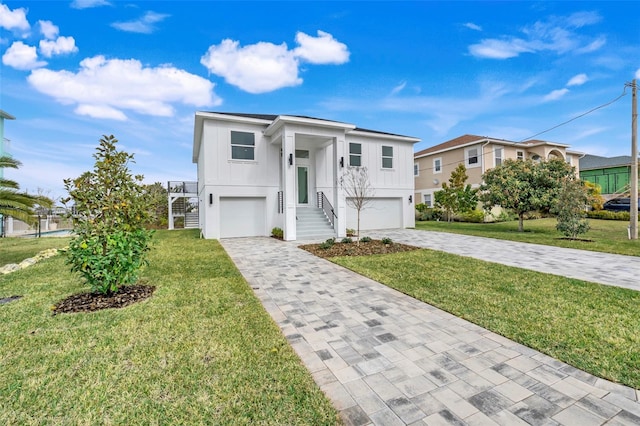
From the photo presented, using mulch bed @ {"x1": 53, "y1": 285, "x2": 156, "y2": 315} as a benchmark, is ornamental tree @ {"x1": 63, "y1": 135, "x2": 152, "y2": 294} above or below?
above

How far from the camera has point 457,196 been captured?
733 inches

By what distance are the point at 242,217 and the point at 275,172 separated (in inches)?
100

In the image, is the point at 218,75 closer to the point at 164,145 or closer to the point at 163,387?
the point at 164,145

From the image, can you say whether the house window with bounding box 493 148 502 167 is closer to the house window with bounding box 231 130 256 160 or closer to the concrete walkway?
the house window with bounding box 231 130 256 160

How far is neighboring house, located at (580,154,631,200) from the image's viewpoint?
25216mm

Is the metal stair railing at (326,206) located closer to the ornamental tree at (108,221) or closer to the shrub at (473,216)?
the ornamental tree at (108,221)

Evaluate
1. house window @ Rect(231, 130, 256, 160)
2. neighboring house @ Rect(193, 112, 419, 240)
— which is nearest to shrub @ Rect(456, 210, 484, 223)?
neighboring house @ Rect(193, 112, 419, 240)

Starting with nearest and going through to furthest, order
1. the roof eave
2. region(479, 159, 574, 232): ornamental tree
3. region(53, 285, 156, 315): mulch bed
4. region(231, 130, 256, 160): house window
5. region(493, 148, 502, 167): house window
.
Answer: region(53, 285, 156, 315): mulch bed, the roof eave, region(231, 130, 256, 160): house window, region(479, 159, 574, 232): ornamental tree, region(493, 148, 502, 167): house window

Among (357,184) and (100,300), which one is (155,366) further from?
(357,184)

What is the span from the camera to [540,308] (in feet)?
12.8

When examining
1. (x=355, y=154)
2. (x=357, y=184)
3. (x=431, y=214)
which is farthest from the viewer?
(x=431, y=214)

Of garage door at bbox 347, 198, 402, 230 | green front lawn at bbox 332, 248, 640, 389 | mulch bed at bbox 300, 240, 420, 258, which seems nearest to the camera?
green front lawn at bbox 332, 248, 640, 389

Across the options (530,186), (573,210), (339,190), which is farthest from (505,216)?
(339,190)

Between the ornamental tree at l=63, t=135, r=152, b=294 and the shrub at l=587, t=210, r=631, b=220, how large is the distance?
83.7 ft
